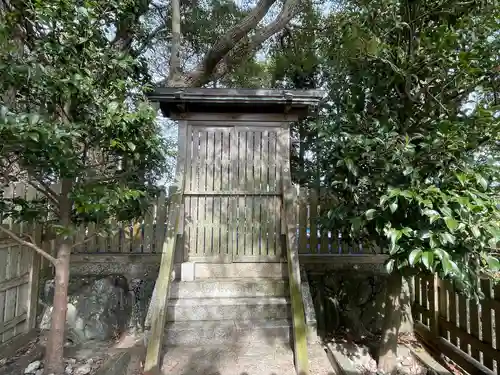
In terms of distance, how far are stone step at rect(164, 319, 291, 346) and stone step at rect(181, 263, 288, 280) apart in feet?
2.06

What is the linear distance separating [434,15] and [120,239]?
4496 millimetres

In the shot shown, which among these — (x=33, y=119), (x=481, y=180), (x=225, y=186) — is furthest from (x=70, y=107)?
(x=481, y=180)

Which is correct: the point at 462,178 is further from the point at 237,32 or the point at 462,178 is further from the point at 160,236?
the point at 237,32

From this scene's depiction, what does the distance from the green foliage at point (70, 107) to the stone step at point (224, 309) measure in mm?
1135

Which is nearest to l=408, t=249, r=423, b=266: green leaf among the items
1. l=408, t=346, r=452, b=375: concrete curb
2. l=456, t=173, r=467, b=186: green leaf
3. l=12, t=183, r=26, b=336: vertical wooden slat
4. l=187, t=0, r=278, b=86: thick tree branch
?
l=456, t=173, r=467, b=186: green leaf

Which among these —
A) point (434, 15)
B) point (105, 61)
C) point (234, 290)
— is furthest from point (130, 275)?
point (434, 15)

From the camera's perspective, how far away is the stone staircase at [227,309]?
289 centimetres

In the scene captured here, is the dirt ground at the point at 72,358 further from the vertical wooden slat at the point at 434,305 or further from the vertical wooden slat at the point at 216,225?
the vertical wooden slat at the point at 434,305

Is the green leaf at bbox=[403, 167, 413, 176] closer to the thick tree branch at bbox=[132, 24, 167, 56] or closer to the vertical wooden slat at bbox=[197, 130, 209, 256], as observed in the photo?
the vertical wooden slat at bbox=[197, 130, 209, 256]

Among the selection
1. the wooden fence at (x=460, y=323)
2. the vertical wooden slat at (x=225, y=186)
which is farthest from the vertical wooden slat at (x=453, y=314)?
the vertical wooden slat at (x=225, y=186)

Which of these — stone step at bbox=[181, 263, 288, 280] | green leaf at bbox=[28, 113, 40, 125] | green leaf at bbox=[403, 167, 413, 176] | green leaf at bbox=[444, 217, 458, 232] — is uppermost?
green leaf at bbox=[28, 113, 40, 125]

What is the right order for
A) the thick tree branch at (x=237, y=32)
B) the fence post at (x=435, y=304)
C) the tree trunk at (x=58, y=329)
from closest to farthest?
the tree trunk at (x=58, y=329)
the fence post at (x=435, y=304)
the thick tree branch at (x=237, y=32)

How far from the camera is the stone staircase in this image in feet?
9.49

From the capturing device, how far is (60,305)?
257 centimetres
